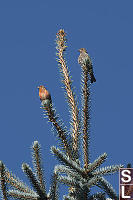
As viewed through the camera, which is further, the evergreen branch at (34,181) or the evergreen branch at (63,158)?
the evergreen branch at (63,158)

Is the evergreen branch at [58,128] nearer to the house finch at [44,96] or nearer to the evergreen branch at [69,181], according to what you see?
the house finch at [44,96]

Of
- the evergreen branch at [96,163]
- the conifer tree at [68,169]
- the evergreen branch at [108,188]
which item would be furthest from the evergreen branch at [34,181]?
the evergreen branch at [108,188]

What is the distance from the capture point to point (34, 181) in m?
2.00

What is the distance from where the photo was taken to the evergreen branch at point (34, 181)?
197 centimetres

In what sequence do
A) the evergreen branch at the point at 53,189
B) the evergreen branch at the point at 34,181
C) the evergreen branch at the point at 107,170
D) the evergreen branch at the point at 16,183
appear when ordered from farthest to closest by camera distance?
the evergreen branch at the point at 16,183
the evergreen branch at the point at 107,170
the evergreen branch at the point at 53,189
the evergreen branch at the point at 34,181

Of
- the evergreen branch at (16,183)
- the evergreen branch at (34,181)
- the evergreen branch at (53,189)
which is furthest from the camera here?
the evergreen branch at (16,183)

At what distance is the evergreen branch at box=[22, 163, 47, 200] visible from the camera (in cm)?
197

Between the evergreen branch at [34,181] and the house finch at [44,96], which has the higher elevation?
the house finch at [44,96]

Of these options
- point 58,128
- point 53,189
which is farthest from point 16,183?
point 58,128

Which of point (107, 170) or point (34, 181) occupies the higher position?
point (107, 170)

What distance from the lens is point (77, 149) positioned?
241cm

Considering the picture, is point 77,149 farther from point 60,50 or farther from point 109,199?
point 60,50

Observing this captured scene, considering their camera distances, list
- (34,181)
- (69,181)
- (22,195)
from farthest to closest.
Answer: (69,181), (22,195), (34,181)

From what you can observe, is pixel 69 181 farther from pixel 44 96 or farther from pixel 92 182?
pixel 44 96
